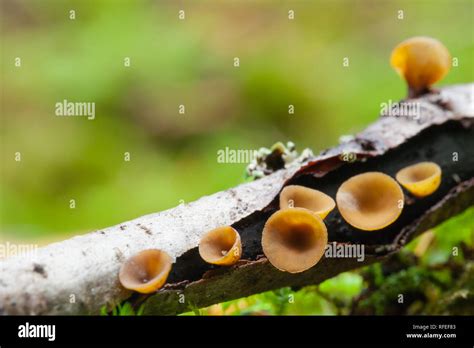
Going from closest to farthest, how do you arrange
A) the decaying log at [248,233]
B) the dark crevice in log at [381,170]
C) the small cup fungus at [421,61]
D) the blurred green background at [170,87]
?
1. the decaying log at [248,233]
2. the dark crevice in log at [381,170]
3. the small cup fungus at [421,61]
4. the blurred green background at [170,87]

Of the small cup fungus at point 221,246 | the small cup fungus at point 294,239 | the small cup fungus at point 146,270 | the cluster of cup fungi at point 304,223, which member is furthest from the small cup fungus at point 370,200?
the small cup fungus at point 146,270

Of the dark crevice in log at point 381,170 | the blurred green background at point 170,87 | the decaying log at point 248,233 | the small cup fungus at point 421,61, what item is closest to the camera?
the decaying log at point 248,233

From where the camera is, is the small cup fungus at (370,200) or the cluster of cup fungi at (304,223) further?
the small cup fungus at (370,200)

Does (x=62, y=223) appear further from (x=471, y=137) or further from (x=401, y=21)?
(x=401, y=21)

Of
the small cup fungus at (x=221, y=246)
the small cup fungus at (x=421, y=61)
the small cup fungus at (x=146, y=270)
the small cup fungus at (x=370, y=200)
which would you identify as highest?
the small cup fungus at (x=421, y=61)

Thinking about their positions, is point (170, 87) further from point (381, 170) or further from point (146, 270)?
point (146, 270)

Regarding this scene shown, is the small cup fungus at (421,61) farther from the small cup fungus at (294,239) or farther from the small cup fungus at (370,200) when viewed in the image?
the small cup fungus at (294,239)

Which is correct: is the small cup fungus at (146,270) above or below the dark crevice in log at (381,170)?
below
